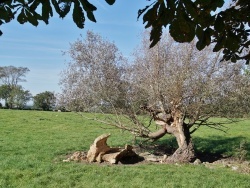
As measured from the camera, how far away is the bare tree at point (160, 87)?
11.6 meters

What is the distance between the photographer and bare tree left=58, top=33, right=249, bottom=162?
11617 mm

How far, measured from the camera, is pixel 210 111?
12.1 m

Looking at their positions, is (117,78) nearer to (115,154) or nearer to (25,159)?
(115,154)

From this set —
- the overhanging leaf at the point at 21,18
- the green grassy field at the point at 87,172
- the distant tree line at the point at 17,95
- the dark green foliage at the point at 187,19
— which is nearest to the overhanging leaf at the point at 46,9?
the overhanging leaf at the point at 21,18

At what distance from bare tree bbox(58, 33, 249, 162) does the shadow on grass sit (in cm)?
121

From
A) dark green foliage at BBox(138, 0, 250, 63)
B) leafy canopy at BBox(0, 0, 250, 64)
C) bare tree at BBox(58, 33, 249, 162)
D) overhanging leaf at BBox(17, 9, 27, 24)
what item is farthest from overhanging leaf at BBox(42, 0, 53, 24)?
bare tree at BBox(58, 33, 249, 162)

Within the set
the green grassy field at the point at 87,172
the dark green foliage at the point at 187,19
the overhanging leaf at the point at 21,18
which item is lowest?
the green grassy field at the point at 87,172

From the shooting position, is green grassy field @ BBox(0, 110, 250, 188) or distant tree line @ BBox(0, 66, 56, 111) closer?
green grassy field @ BBox(0, 110, 250, 188)

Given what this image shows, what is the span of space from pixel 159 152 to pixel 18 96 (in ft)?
139

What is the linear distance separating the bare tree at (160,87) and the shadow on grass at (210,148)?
1214 millimetres

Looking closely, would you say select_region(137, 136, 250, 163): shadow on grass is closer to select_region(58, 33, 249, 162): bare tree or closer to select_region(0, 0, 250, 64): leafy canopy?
select_region(58, 33, 249, 162): bare tree

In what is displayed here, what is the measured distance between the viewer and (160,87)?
466 inches

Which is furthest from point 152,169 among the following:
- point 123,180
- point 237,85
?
point 237,85

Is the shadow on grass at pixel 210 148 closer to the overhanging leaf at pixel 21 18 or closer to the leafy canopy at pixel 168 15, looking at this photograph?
the leafy canopy at pixel 168 15
